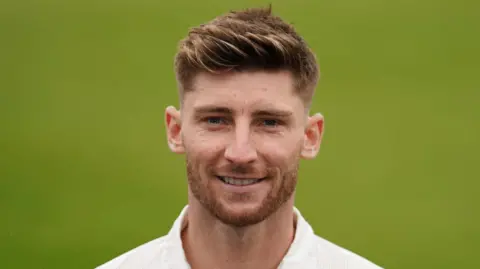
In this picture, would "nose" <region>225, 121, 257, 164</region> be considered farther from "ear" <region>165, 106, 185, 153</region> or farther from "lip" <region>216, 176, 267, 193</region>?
"ear" <region>165, 106, 185, 153</region>

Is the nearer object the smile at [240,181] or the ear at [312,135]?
the smile at [240,181]

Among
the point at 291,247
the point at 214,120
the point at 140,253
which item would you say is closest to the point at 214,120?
the point at 214,120

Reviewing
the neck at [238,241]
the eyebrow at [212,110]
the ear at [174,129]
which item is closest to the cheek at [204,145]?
the eyebrow at [212,110]

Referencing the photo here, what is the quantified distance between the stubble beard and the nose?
164 mm

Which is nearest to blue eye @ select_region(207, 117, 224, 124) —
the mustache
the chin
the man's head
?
the man's head

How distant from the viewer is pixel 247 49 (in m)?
4.35

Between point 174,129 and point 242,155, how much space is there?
0.64 meters

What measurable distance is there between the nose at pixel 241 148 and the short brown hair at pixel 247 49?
1.18 feet

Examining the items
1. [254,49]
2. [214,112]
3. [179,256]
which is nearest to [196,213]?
[179,256]

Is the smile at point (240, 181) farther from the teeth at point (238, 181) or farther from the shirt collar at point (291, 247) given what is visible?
the shirt collar at point (291, 247)

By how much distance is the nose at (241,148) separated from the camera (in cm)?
421

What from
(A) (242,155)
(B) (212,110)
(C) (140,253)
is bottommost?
(C) (140,253)

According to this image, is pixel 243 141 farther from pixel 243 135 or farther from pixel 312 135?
pixel 312 135

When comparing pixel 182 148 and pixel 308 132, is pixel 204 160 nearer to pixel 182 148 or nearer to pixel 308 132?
pixel 182 148
